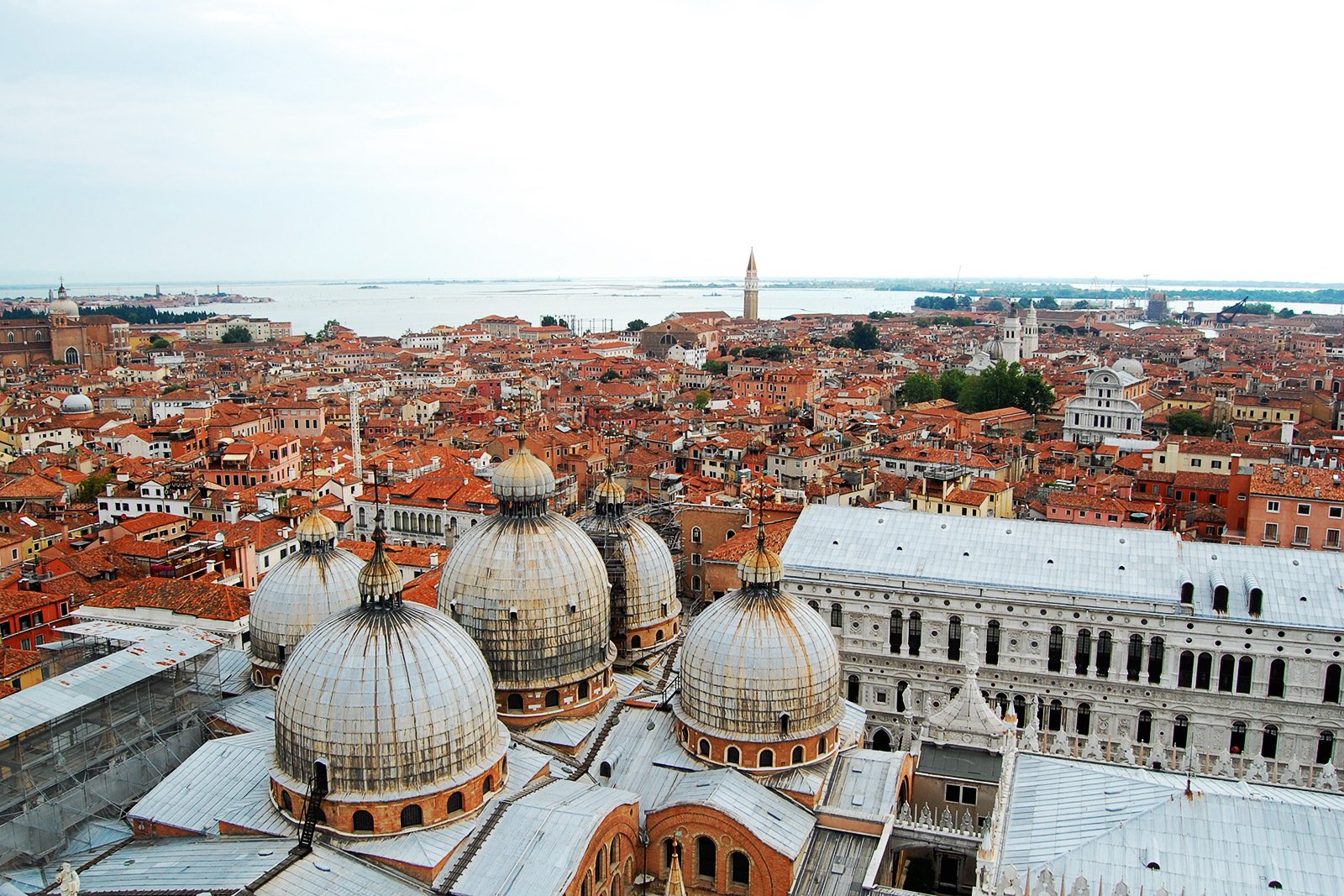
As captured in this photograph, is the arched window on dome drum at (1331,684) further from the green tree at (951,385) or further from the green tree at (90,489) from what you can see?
the green tree at (951,385)

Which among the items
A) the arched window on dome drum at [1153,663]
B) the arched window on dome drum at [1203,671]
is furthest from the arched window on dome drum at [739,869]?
the arched window on dome drum at [1203,671]

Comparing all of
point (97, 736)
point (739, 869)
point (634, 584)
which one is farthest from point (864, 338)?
point (97, 736)

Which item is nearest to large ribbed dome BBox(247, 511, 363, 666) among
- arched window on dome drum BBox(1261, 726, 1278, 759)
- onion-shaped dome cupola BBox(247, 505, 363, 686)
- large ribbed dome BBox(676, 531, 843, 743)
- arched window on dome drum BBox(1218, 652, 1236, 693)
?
onion-shaped dome cupola BBox(247, 505, 363, 686)

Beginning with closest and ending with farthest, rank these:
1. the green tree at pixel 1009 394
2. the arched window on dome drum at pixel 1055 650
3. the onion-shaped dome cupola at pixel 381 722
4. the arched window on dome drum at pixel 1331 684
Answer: the onion-shaped dome cupola at pixel 381 722, the arched window on dome drum at pixel 1331 684, the arched window on dome drum at pixel 1055 650, the green tree at pixel 1009 394

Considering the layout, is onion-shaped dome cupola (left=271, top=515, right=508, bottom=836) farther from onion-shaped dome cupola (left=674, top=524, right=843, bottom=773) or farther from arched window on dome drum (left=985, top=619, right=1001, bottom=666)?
arched window on dome drum (left=985, top=619, right=1001, bottom=666)

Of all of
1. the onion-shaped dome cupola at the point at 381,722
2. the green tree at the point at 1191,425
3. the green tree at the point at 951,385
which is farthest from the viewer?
the green tree at the point at 951,385

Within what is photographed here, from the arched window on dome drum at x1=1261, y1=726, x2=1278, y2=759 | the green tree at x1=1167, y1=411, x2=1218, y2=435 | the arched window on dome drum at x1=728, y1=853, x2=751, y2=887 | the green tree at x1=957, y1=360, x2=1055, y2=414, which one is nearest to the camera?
the arched window on dome drum at x1=728, y1=853, x2=751, y2=887
